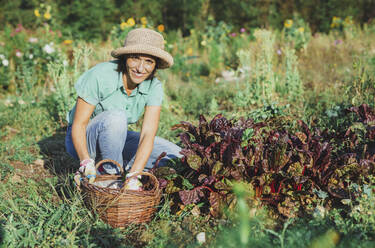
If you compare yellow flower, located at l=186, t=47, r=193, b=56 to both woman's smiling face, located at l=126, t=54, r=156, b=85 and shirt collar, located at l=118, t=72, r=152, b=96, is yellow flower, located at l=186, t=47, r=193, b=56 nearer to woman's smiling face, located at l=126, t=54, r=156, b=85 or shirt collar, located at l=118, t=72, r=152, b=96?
shirt collar, located at l=118, t=72, r=152, b=96

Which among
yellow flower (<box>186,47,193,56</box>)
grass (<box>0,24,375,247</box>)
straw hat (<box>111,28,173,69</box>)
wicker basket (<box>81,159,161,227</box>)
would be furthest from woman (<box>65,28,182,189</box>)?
Result: yellow flower (<box>186,47,193,56</box>)

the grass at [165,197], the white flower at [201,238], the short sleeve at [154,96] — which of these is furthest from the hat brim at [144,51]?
the white flower at [201,238]

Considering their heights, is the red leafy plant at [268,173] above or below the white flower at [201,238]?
above

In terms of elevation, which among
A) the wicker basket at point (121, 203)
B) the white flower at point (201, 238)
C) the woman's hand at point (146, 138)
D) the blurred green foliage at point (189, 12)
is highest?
the blurred green foliage at point (189, 12)

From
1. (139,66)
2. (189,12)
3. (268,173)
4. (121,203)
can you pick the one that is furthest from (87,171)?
(189,12)

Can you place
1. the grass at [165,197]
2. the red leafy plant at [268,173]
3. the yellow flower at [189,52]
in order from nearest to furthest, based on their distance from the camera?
1. the grass at [165,197]
2. the red leafy plant at [268,173]
3. the yellow flower at [189,52]

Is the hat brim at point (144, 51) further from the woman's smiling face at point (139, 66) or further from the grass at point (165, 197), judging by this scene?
the grass at point (165, 197)

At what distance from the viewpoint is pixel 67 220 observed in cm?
195

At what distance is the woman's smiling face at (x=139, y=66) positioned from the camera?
2.32 metres

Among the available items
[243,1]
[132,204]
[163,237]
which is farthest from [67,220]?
[243,1]

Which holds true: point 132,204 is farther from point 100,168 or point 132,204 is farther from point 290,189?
point 290,189

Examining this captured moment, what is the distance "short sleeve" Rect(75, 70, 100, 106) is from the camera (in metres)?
2.35

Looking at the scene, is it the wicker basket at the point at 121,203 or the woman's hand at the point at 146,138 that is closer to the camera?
the wicker basket at the point at 121,203

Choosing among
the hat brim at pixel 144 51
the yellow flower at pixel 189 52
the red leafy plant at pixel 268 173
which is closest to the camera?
the red leafy plant at pixel 268 173
